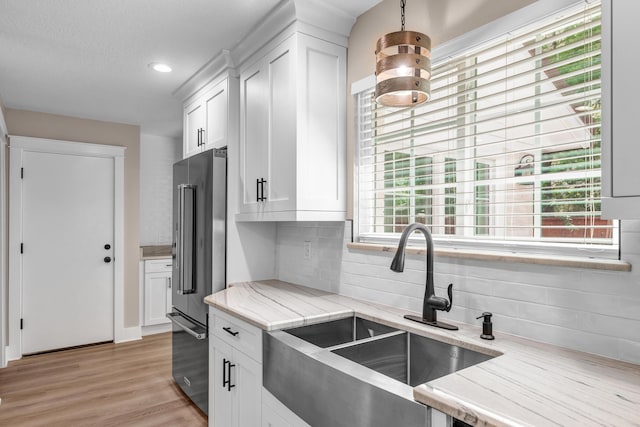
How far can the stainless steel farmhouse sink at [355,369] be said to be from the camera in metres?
1.11

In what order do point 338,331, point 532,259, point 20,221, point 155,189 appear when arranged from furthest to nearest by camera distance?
point 155,189, point 20,221, point 338,331, point 532,259

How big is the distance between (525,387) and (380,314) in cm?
84

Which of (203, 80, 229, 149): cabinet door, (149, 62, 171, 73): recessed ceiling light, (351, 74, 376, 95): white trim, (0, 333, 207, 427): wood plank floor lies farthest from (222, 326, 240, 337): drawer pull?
(149, 62, 171, 73): recessed ceiling light

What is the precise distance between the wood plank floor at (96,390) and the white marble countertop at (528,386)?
1.65 metres

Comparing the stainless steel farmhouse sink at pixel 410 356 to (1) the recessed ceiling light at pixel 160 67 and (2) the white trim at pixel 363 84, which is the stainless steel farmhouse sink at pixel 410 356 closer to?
(2) the white trim at pixel 363 84

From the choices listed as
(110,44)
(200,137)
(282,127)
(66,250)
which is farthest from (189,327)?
(66,250)

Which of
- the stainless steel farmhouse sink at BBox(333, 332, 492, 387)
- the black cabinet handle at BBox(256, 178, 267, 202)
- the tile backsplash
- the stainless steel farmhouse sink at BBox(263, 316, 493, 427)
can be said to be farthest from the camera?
the tile backsplash

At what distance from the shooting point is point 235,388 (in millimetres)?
1942

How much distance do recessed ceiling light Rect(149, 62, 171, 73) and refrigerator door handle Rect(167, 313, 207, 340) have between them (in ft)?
6.04

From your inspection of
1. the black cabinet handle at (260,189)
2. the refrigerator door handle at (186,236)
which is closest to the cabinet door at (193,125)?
the refrigerator door handle at (186,236)

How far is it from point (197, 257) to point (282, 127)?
1154mm

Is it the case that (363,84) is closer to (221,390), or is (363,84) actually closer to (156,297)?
(221,390)

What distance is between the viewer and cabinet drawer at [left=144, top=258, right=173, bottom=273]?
451cm

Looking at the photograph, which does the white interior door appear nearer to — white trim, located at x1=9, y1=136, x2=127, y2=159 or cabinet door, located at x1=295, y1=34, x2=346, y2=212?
white trim, located at x1=9, y1=136, x2=127, y2=159
